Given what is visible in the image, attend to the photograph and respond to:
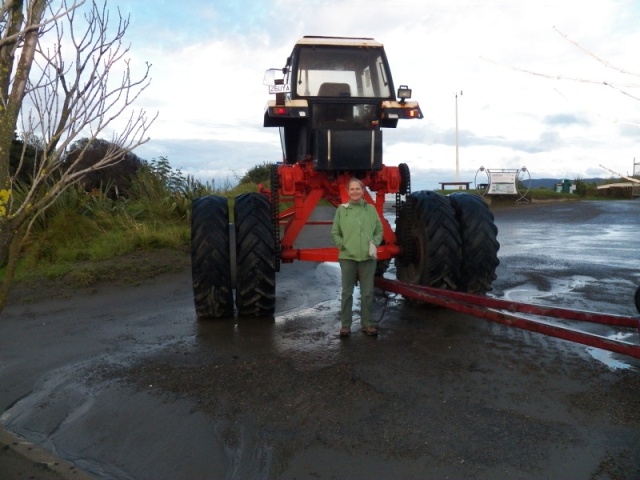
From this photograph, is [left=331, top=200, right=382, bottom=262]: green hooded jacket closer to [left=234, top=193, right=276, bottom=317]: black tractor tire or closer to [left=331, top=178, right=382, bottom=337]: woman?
[left=331, top=178, right=382, bottom=337]: woman

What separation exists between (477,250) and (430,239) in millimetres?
578

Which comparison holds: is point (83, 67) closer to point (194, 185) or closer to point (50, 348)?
point (50, 348)

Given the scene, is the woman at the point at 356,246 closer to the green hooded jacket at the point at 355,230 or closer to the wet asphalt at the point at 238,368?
the green hooded jacket at the point at 355,230

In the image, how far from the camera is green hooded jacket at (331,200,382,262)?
622 centimetres

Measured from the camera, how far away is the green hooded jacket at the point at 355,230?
6.22 meters

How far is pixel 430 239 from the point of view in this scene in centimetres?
680

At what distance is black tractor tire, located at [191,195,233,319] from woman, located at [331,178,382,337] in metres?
1.23

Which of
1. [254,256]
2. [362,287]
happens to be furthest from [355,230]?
[254,256]

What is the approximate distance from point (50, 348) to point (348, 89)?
4267 millimetres

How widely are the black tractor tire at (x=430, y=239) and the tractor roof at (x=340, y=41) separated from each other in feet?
6.23

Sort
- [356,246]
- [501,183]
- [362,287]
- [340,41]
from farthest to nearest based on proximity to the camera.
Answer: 1. [501,183]
2. [340,41]
3. [362,287]
4. [356,246]

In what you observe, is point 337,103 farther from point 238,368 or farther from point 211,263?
point 238,368

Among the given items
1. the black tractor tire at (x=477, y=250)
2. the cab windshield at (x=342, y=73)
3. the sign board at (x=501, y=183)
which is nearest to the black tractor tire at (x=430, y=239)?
the black tractor tire at (x=477, y=250)

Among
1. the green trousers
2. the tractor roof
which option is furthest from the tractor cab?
the green trousers
